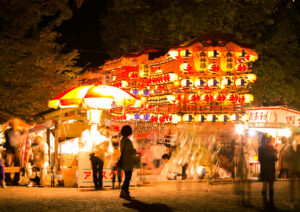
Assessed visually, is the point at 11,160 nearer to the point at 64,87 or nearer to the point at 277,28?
the point at 64,87

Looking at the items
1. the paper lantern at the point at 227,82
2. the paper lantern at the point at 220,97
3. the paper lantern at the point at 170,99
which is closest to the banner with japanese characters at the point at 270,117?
the paper lantern at the point at 220,97

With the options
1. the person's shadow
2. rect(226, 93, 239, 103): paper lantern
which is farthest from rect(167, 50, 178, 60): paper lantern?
the person's shadow

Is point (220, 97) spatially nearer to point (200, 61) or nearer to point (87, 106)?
point (200, 61)

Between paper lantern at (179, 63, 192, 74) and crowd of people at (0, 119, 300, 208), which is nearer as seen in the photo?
crowd of people at (0, 119, 300, 208)

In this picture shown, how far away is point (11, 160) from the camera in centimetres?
1484

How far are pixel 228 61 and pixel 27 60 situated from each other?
8.97 metres

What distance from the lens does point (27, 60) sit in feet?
56.3

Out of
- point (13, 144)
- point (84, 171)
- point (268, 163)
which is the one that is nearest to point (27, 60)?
point (13, 144)

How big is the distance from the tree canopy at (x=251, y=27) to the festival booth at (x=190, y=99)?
4.92m

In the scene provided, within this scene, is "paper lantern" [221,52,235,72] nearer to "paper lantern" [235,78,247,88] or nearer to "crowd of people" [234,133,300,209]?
"paper lantern" [235,78,247,88]

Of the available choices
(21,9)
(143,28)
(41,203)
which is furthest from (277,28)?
(41,203)

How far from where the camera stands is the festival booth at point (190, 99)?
1457cm

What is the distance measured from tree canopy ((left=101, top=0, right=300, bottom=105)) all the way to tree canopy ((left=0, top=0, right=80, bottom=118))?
5.79m

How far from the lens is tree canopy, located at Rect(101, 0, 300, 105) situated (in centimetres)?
2125
